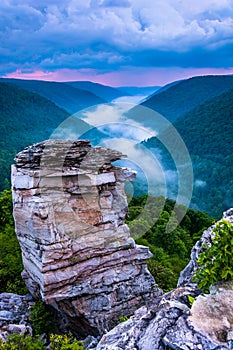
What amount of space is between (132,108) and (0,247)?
15164mm

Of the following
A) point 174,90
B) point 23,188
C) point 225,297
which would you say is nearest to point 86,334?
point 23,188

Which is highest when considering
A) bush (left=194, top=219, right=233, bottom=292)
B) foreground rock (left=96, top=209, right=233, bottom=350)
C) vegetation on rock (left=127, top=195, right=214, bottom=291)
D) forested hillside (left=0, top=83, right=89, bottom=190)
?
forested hillside (left=0, top=83, right=89, bottom=190)

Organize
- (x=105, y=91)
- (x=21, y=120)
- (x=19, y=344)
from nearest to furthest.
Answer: (x=19, y=344), (x=105, y=91), (x=21, y=120)

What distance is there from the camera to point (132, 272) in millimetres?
18438

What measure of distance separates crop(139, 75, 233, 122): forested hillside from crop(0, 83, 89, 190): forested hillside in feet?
153

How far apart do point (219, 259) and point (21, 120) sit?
139 meters

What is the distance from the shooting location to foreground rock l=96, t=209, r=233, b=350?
20.2 feet

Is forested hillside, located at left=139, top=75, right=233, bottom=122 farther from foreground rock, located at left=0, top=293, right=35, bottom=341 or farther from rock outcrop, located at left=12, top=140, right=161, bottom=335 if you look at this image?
foreground rock, located at left=0, top=293, right=35, bottom=341

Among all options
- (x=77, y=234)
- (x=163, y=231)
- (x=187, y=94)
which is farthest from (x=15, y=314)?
(x=187, y=94)

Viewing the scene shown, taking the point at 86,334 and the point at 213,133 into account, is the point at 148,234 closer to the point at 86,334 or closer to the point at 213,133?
the point at 86,334

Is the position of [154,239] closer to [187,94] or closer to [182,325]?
[182,325]

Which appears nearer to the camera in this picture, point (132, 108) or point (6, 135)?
point (132, 108)

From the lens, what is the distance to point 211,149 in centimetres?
10612

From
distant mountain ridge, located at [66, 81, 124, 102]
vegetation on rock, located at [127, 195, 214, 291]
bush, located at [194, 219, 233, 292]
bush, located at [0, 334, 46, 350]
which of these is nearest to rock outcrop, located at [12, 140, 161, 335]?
bush, located at [0, 334, 46, 350]
